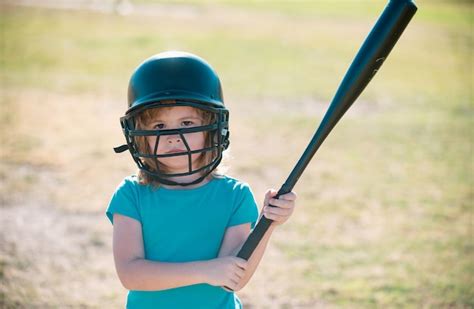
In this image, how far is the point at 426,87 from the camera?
12.8 meters

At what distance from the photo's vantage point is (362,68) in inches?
80.8

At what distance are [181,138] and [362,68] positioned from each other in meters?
0.69

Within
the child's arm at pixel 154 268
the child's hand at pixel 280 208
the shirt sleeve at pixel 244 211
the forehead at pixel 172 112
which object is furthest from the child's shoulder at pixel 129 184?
the child's hand at pixel 280 208

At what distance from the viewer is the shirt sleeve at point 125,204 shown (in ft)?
7.23

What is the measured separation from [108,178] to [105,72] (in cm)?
680

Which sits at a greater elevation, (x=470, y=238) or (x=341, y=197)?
(x=341, y=197)

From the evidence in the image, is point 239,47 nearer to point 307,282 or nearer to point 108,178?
point 108,178

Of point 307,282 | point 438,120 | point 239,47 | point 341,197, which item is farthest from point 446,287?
point 239,47

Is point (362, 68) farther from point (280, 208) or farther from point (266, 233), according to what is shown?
point (266, 233)

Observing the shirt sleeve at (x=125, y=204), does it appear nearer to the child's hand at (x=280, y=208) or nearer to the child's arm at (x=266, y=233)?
the child's arm at (x=266, y=233)

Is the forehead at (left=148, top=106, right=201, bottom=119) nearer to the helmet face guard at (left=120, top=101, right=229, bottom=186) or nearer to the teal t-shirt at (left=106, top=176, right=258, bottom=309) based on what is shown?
the helmet face guard at (left=120, top=101, right=229, bottom=186)

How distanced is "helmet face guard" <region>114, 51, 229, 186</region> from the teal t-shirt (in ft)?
0.25

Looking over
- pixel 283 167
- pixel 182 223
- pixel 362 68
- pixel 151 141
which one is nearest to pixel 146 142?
pixel 151 141

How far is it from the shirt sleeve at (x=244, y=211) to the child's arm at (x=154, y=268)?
0.20 meters
